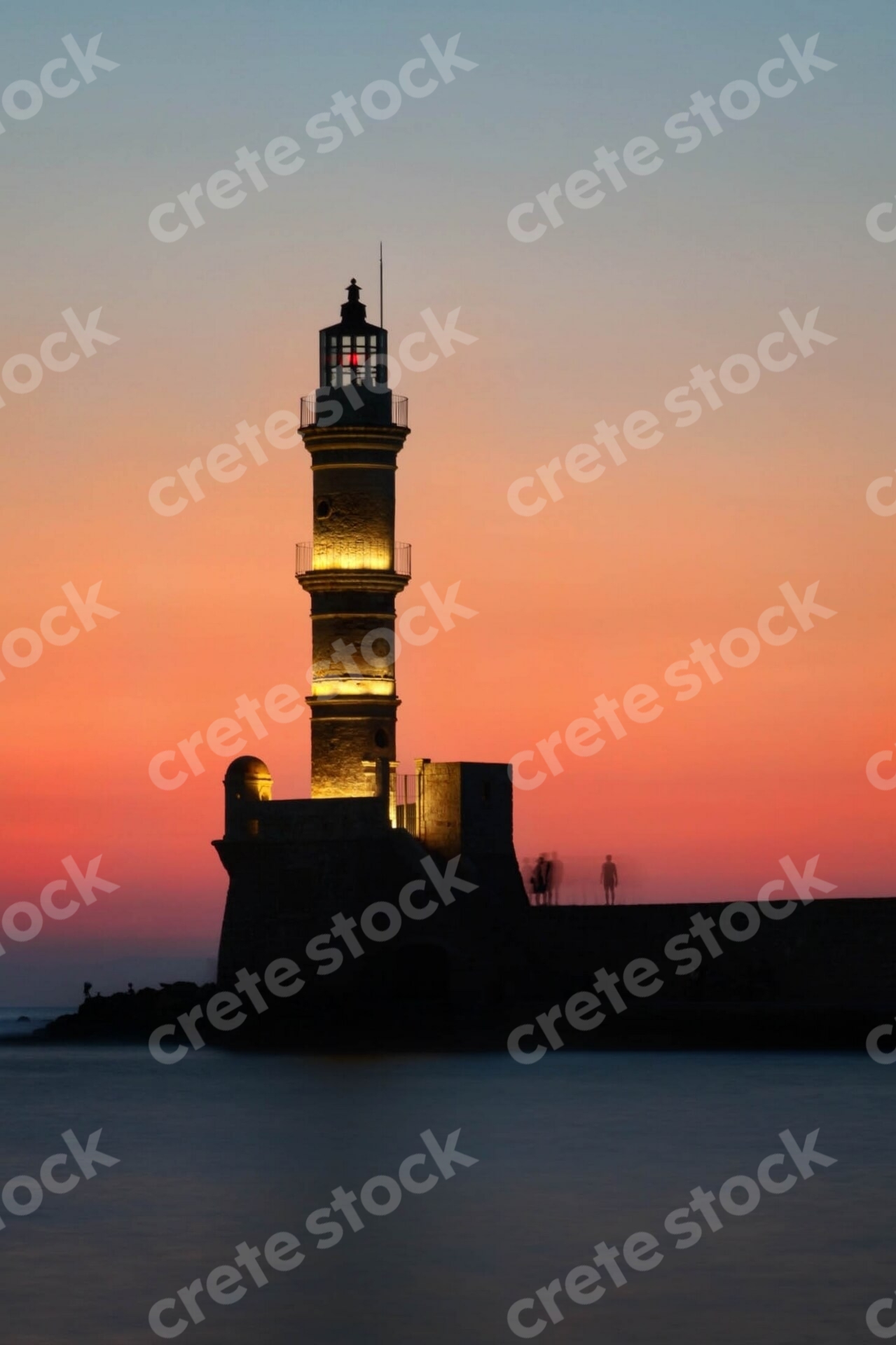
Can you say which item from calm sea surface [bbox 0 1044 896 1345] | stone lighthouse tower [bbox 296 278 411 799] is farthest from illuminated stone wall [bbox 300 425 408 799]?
calm sea surface [bbox 0 1044 896 1345]

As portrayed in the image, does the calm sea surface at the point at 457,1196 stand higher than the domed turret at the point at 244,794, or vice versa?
the domed turret at the point at 244,794

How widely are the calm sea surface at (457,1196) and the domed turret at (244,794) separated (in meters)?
4.54

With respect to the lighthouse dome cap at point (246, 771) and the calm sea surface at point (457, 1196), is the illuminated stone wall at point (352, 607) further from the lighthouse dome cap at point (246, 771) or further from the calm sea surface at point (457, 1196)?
the calm sea surface at point (457, 1196)

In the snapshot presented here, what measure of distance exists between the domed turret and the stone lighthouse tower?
1.02m

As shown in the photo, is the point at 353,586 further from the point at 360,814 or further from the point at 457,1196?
the point at 457,1196

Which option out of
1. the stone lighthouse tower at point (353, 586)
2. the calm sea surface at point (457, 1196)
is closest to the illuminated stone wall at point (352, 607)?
the stone lighthouse tower at point (353, 586)

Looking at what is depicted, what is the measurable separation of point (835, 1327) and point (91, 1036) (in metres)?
32.4

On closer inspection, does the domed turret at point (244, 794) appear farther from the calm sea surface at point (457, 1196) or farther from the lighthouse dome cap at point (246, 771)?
the calm sea surface at point (457, 1196)

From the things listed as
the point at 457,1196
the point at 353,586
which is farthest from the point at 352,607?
the point at 457,1196

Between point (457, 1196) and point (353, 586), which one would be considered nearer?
point (457, 1196)

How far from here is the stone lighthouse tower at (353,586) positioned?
4694cm

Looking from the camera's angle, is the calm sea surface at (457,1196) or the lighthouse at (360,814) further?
the lighthouse at (360,814)

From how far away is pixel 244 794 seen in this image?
47094 millimetres

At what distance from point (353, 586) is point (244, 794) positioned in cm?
460
